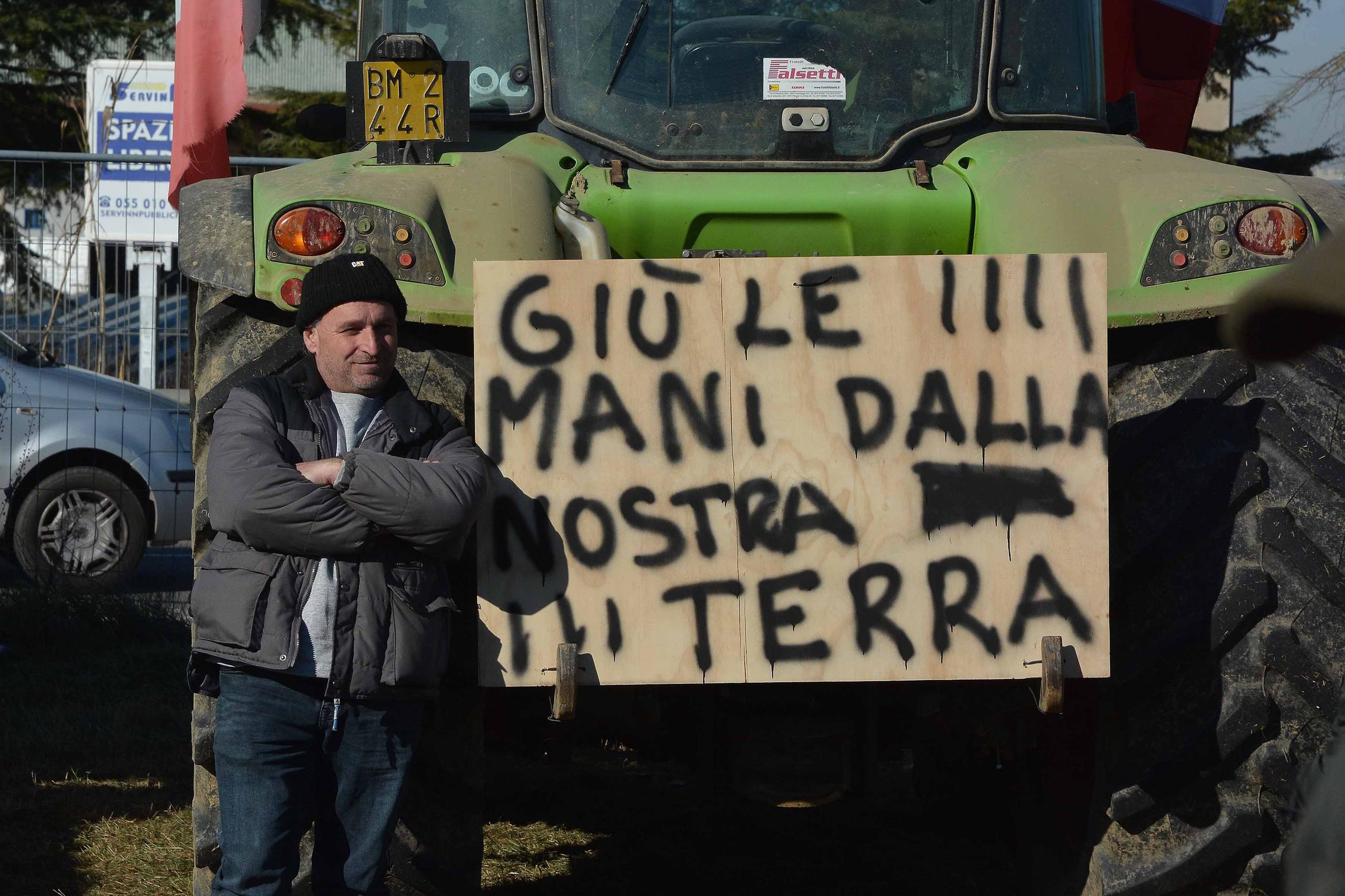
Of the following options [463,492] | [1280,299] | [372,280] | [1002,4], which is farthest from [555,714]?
[1002,4]

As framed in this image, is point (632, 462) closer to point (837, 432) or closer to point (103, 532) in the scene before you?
point (837, 432)

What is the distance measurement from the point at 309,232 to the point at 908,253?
53.4 inches

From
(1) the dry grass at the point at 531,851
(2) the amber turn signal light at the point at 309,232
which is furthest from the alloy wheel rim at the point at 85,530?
(2) the amber turn signal light at the point at 309,232

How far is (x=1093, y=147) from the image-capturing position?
3.75 meters

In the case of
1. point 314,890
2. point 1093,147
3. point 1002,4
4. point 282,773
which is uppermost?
point 1002,4

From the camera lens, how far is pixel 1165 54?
5965 millimetres

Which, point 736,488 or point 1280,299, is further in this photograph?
point 736,488

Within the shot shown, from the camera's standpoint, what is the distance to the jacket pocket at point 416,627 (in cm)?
290

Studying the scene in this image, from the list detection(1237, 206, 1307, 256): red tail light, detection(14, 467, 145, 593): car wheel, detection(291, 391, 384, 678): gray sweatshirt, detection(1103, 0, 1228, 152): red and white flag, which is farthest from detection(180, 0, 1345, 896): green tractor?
detection(14, 467, 145, 593): car wheel

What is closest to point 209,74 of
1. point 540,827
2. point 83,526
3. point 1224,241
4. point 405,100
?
point 405,100

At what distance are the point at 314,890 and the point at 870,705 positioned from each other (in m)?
1.14

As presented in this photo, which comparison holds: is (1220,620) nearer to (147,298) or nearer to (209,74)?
(209,74)

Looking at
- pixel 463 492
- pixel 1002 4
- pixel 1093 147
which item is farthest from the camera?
pixel 1002 4

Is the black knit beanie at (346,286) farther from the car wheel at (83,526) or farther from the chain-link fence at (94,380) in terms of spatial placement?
the car wheel at (83,526)
